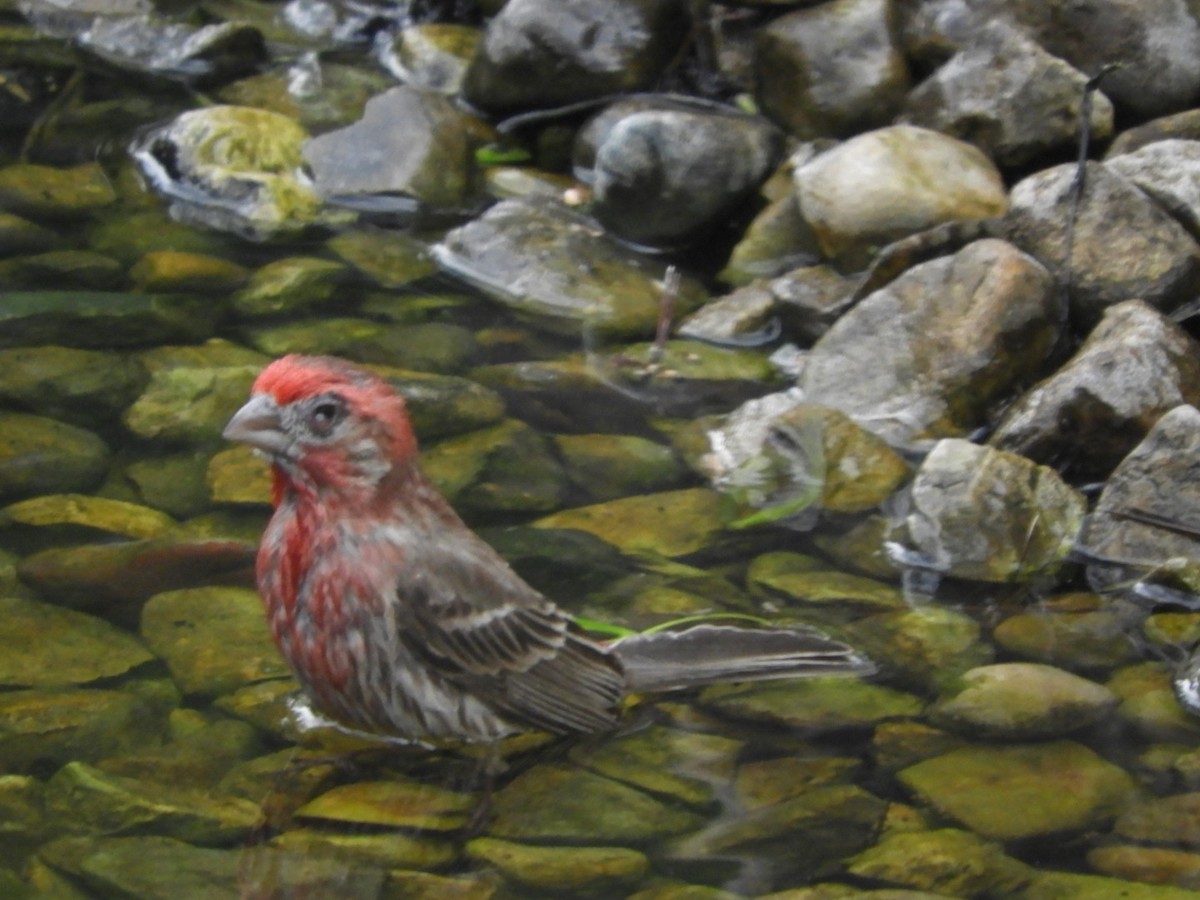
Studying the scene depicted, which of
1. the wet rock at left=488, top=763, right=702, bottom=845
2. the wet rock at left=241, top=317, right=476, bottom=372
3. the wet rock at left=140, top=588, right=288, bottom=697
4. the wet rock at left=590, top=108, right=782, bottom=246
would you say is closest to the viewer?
the wet rock at left=488, top=763, right=702, bottom=845

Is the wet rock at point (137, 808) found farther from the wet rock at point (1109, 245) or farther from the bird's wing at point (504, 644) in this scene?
the wet rock at point (1109, 245)

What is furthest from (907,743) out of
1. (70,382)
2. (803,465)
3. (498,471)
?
(70,382)

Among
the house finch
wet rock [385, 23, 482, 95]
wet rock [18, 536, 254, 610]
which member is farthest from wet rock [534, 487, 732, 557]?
wet rock [385, 23, 482, 95]

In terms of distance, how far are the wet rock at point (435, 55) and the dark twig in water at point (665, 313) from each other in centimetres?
254

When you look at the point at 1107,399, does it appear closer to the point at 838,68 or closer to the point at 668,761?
the point at 668,761

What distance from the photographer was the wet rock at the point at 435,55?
31.2 ft

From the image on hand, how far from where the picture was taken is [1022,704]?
15.6 feet

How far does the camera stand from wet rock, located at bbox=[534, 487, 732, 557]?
5.66 metres

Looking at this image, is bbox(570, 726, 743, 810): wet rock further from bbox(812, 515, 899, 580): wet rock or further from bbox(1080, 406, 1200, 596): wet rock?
bbox(1080, 406, 1200, 596): wet rock

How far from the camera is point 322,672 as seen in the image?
14.2 feet

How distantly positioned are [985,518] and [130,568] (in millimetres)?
2697

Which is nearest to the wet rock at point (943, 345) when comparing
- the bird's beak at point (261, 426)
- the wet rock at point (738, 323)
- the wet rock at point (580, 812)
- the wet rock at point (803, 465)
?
the wet rock at point (803, 465)

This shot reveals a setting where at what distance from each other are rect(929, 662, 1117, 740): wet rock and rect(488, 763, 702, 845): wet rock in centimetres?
86

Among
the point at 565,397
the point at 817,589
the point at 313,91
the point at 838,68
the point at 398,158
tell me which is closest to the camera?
the point at 817,589
